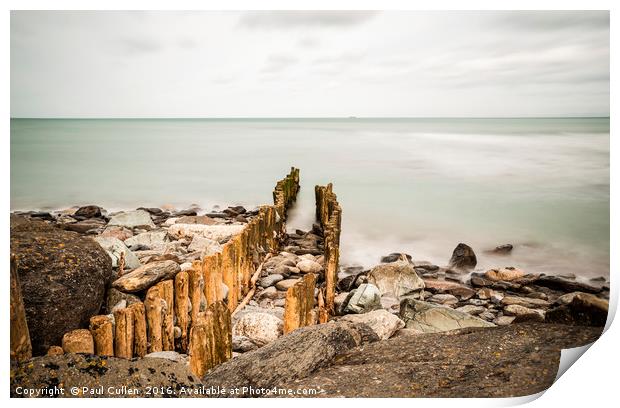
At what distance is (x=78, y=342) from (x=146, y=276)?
44.7 inches

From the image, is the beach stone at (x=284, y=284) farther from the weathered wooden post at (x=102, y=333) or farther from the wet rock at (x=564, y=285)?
the wet rock at (x=564, y=285)

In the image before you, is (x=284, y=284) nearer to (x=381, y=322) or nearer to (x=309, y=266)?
(x=309, y=266)

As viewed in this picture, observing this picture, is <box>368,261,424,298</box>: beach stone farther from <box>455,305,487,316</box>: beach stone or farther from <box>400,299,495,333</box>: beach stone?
<box>400,299,495,333</box>: beach stone

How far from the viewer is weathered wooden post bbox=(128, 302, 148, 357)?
12.3 feet

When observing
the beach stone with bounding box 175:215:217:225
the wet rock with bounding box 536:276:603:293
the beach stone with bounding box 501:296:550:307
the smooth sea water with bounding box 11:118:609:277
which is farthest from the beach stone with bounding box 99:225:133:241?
the wet rock with bounding box 536:276:603:293

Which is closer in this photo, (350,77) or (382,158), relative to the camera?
(350,77)

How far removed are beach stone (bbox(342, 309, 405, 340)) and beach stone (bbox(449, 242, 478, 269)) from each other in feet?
9.52

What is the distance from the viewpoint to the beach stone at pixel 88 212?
868 cm

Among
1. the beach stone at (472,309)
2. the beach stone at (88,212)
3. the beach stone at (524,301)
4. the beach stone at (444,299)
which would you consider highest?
the beach stone at (88,212)

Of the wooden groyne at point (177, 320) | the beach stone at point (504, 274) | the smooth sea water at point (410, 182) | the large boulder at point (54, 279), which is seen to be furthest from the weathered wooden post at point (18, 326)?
the beach stone at point (504, 274)

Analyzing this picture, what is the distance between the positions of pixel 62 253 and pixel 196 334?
4.47 feet
